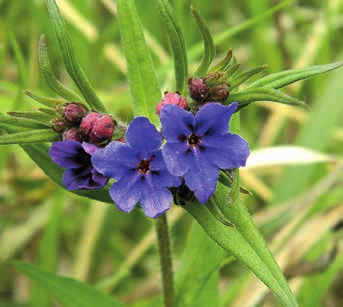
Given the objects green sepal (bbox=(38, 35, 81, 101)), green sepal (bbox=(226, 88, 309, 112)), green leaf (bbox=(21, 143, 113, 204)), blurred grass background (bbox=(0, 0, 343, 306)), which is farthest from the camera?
blurred grass background (bbox=(0, 0, 343, 306))

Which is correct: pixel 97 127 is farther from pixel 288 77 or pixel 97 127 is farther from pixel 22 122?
pixel 288 77

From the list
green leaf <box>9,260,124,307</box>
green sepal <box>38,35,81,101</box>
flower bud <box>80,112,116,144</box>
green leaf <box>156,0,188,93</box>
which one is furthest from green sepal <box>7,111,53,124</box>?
green leaf <box>9,260,124,307</box>

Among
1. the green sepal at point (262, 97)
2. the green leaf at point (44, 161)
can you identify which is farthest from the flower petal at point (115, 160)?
the green leaf at point (44, 161)

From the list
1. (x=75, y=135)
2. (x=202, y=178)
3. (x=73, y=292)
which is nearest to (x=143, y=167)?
(x=202, y=178)

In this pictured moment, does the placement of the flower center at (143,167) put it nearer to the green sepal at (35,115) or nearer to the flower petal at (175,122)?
the flower petal at (175,122)

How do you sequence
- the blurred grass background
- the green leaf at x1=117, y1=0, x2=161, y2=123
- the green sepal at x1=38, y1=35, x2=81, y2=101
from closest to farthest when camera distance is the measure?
the green sepal at x1=38, y1=35, x2=81, y2=101
the green leaf at x1=117, y1=0, x2=161, y2=123
the blurred grass background

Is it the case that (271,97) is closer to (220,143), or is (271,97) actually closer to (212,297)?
(220,143)

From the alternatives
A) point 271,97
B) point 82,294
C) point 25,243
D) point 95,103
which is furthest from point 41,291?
point 271,97

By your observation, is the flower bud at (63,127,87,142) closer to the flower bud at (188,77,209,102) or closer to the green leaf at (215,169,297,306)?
the flower bud at (188,77,209,102)
